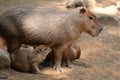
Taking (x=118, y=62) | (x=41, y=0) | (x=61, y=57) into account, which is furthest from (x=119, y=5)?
(x=61, y=57)

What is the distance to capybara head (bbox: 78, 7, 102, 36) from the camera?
6785mm

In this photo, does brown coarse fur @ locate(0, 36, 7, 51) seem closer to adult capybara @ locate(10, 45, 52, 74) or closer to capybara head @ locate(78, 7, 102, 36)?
adult capybara @ locate(10, 45, 52, 74)

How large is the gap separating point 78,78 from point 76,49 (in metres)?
0.97

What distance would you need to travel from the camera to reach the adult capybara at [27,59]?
20.5 ft

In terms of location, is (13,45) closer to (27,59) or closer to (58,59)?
(27,59)

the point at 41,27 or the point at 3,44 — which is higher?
the point at 41,27

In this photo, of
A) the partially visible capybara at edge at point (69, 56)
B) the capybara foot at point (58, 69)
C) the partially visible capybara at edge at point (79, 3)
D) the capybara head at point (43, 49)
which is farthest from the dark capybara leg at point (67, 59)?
the partially visible capybara at edge at point (79, 3)

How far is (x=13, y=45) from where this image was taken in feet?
21.5

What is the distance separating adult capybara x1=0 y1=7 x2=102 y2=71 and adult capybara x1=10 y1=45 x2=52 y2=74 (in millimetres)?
241

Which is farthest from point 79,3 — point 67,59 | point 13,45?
point 13,45

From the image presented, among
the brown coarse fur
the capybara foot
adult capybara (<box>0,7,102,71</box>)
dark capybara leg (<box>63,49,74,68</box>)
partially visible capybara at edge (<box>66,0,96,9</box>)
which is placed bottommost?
the capybara foot

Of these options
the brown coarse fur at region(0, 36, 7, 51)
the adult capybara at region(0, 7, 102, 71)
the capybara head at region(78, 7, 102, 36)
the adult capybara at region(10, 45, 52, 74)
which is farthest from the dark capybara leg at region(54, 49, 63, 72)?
the brown coarse fur at region(0, 36, 7, 51)

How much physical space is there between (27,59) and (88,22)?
4.59 ft

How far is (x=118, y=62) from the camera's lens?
7.51 m
